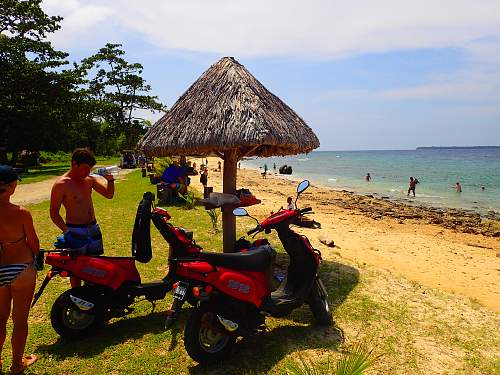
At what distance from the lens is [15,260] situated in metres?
3.34

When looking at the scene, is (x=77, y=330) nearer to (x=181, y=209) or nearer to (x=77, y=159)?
(x=77, y=159)

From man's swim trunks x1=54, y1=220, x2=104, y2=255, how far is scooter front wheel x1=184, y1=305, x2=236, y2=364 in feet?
5.78

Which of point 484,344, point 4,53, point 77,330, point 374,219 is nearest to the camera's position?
point 77,330

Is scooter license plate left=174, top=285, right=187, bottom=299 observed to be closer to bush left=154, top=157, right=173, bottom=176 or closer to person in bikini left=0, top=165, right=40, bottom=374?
person in bikini left=0, top=165, right=40, bottom=374

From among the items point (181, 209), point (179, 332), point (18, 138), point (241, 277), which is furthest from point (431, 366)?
point (18, 138)

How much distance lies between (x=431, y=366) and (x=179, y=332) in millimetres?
2807

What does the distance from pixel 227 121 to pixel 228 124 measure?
0.08 meters

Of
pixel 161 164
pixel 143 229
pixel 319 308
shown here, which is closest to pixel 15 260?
pixel 143 229

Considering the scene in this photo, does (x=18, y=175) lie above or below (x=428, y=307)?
above

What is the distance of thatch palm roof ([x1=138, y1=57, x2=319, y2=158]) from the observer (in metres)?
5.92

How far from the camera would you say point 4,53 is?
82.0ft

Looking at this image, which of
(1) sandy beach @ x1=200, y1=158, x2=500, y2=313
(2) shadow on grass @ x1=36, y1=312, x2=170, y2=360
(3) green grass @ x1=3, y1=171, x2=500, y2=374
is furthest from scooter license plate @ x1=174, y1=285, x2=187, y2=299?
(1) sandy beach @ x1=200, y1=158, x2=500, y2=313

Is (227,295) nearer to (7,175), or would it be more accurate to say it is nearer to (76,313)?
(76,313)

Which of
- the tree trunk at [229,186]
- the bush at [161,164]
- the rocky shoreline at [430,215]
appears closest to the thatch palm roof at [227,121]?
the tree trunk at [229,186]
